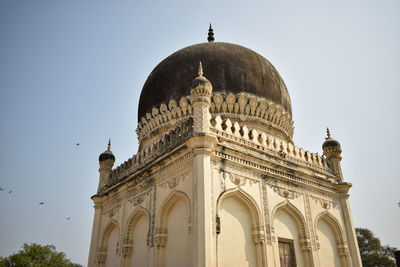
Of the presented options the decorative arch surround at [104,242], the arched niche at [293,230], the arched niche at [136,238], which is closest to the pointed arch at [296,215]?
the arched niche at [293,230]

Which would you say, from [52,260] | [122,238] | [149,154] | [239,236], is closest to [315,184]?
[239,236]

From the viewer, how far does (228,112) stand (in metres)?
9.60

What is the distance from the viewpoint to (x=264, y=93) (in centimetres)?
1038

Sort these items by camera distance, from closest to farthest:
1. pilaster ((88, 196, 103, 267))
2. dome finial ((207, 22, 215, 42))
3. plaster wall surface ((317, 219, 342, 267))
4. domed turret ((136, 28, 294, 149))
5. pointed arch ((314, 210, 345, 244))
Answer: plaster wall surface ((317, 219, 342, 267)) → pointed arch ((314, 210, 345, 244)) → pilaster ((88, 196, 103, 267)) → domed turret ((136, 28, 294, 149)) → dome finial ((207, 22, 215, 42))

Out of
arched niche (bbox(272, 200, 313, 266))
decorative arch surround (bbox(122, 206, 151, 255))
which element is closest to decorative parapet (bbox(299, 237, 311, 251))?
arched niche (bbox(272, 200, 313, 266))

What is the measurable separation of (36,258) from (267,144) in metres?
19.3

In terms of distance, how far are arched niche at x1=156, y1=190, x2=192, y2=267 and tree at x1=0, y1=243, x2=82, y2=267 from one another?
16.9 meters

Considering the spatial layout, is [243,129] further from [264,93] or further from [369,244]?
[369,244]

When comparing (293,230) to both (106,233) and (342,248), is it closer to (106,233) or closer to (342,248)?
(342,248)

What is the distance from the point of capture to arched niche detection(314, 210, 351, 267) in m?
8.00

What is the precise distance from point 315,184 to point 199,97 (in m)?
4.01

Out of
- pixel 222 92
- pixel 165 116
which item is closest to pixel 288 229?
pixel 222 92

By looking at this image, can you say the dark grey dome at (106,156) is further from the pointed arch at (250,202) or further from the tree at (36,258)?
the tree at (36,258)

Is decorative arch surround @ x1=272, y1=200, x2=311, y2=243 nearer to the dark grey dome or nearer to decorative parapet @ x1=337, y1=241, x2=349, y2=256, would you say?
decorative parapet @ x1=337, y1=241, x2=349, y2=256
